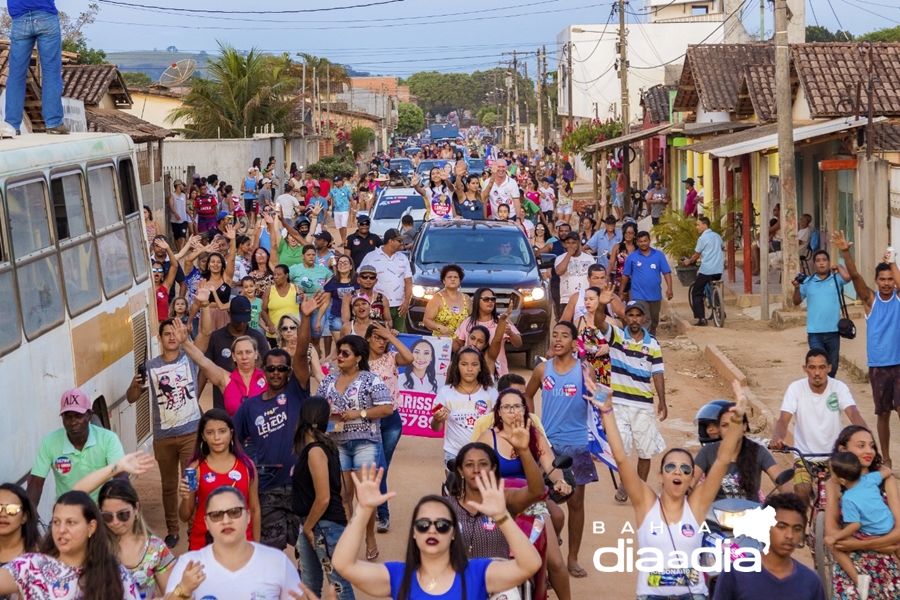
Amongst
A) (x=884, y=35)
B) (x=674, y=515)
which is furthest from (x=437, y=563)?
(x=884, y=35)

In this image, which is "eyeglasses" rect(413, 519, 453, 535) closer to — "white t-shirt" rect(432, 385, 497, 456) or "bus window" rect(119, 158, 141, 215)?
"white t-shirt" rect(432, 385, 497, 456)

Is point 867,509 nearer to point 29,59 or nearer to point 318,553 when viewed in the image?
point 318,553

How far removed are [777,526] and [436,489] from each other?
5.36 m

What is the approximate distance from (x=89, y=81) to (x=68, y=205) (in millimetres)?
22355

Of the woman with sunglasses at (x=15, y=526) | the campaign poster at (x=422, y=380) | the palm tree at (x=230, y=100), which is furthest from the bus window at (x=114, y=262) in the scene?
the palm tree at (x=230, y=100)

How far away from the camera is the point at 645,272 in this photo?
15.8 meters

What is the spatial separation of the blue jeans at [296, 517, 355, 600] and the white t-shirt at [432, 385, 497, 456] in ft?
4.33

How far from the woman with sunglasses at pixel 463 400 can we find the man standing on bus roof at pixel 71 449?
2.16 meters

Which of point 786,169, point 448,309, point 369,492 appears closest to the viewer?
point 369,492

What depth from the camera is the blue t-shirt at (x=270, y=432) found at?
7.68 metres

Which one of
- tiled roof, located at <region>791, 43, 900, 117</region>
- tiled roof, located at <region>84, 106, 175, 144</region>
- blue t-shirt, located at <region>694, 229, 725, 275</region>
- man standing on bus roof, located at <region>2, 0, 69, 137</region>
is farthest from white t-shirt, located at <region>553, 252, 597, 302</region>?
tiled roof, located at <region>84, 106, 175, 144</region>

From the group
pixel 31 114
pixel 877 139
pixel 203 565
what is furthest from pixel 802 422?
pixel 31 114

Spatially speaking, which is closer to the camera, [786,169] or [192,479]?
[192,479]

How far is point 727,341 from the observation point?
17.9 meters
